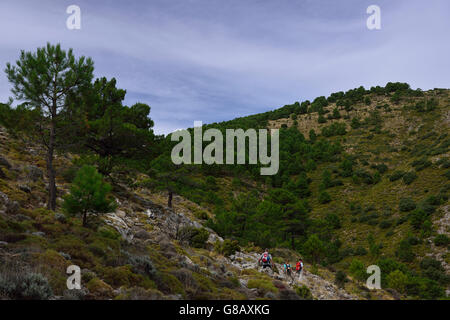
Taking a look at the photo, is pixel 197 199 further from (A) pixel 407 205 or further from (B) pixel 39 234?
(A) pixel 407 205

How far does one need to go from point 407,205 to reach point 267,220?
2451 centimetres

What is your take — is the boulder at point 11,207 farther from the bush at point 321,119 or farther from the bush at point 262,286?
the bush at point 321,119

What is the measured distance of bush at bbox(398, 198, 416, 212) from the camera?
4143cm

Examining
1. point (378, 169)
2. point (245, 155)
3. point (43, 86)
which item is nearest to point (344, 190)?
point (378, 169)

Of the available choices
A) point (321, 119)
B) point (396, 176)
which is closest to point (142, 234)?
point (396, 176)

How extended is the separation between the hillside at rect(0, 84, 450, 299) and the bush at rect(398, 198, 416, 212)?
0.29m

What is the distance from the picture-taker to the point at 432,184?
146 ft

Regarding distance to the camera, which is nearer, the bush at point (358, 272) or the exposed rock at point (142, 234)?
the exposed rock at point (142, 234)

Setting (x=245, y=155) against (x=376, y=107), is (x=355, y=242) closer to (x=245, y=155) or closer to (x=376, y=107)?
(x=245, y=155)

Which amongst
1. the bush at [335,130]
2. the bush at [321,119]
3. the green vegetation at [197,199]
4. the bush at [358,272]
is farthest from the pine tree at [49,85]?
the bush at [321,119]

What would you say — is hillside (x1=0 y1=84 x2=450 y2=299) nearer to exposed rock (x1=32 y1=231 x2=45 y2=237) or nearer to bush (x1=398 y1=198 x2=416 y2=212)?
exposed rock (x1=32 y1=231 x2=45 y2=237)

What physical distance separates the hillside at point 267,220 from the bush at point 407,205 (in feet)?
0.95

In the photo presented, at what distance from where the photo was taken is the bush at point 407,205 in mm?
41434

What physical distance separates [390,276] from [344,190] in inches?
1234
